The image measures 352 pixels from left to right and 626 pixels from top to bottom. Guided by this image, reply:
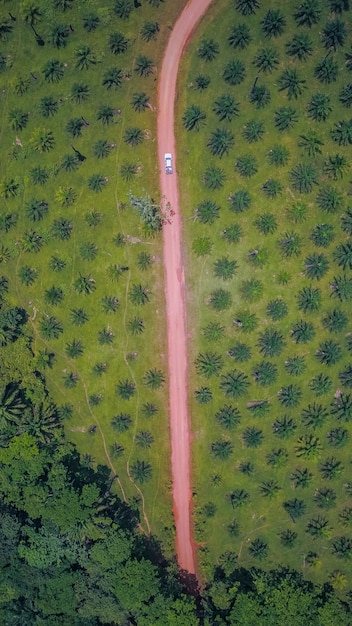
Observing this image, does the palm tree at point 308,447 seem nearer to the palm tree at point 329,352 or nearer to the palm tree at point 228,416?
the palm tree at point 228,416

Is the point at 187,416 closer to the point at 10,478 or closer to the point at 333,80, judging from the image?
the point at 10,478

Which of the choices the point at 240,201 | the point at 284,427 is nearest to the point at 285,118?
the point at 240,201

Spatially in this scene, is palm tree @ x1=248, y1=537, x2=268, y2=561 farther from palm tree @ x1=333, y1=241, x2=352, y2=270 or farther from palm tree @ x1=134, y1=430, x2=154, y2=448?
palm tree @ x1=333, y1=241, x2=352, y2=270

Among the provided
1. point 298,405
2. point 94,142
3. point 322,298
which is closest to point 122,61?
point 94,142

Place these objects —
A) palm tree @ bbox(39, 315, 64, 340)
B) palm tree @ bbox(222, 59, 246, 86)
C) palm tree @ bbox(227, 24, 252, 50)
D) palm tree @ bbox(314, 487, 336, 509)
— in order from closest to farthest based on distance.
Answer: palm tree @ bbox(227, 24, 252, 50) → palm tree @ bbox(222, 59, 246, 86) → palm tree @ bbox(314, 487, 336, 509) → palm tree @ bbox(39, 315, 64, 340)

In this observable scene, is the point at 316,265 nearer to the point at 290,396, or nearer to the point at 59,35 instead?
the point at 290,396

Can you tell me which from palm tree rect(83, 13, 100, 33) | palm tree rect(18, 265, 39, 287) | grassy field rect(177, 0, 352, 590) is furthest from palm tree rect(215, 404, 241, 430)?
palm tree rect(83, 13, 100, 33)

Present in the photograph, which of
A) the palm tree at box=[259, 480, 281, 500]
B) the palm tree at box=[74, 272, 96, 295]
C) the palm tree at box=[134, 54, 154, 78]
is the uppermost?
the palm tree at box=[134, 54, 154, 78]
